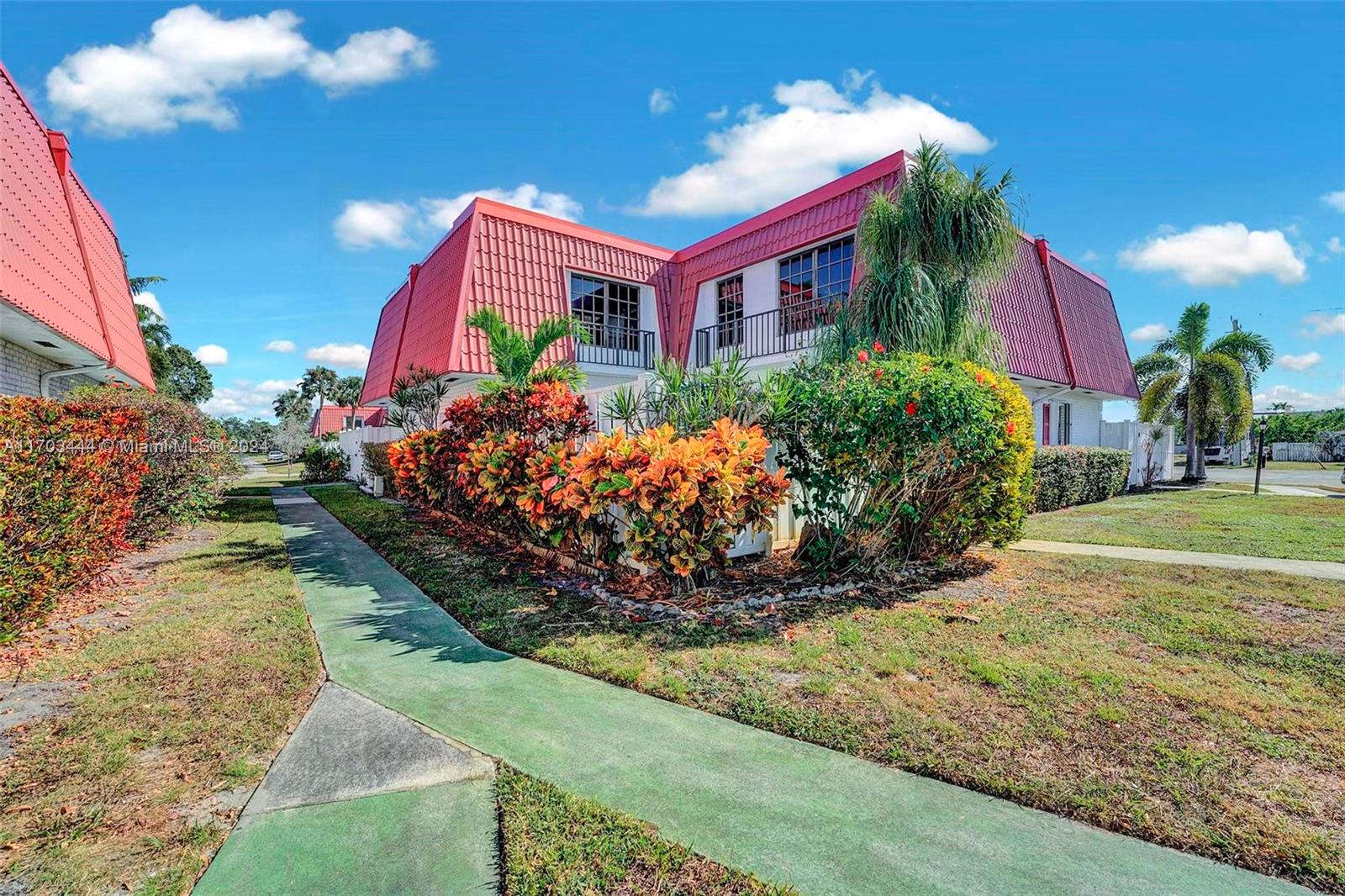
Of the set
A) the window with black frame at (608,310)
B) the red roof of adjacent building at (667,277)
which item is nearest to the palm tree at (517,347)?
the red roof of adjacent building at (667,277)

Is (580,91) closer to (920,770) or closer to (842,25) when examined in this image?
(842,25)

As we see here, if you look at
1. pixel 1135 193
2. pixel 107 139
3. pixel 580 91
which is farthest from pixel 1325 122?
pixel 107 139

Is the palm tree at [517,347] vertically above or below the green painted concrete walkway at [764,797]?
above

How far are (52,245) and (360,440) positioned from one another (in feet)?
38.4

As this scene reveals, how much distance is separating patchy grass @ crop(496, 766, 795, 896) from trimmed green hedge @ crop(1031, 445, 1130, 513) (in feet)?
35.5

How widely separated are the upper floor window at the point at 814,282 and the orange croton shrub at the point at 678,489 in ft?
22.9

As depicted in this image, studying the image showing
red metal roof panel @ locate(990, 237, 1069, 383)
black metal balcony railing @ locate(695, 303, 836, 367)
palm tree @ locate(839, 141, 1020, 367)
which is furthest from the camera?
red metal roof panel @ locate(990, 237, 1069, 383)

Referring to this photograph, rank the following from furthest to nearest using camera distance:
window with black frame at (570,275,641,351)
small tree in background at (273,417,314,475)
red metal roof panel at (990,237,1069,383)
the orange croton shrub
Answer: small tree in background at (273,417,314,475) < window with black frame at (570,275,641,351) < red metal roof panel at (990,237,1069,383) < the orange croton shrub

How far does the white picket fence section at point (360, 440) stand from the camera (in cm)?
1590

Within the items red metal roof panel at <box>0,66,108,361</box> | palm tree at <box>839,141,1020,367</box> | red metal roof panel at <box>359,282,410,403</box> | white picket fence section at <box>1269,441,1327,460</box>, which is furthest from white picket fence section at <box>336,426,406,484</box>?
white picket fence section at <box>1269,441,1327,460</box>

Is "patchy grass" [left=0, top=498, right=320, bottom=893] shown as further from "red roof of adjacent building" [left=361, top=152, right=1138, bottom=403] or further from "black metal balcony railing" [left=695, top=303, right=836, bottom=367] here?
"black metal balcony railing" [left=695, top=303, right=836, bottom=367]

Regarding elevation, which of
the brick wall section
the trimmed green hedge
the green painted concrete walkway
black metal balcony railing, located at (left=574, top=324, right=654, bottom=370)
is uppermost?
black metal balcony railing, located at (left=574, top=324, right=654, bottom=370)

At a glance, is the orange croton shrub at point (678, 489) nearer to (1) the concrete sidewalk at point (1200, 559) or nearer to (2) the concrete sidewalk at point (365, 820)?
(2) the concrete sidewalk at point (365, 820)

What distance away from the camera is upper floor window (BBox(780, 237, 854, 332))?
39.4 feet
